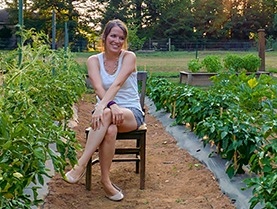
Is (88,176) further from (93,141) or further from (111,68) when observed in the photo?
(111,68)

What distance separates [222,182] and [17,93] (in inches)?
66.0

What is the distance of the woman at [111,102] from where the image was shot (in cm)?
309

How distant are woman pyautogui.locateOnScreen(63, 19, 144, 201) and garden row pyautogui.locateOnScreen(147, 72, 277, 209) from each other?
0.63m

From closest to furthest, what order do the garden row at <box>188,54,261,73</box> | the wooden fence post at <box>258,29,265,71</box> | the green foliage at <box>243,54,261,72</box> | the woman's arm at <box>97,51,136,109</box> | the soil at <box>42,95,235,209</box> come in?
the soil at <box>42,95,235,209</box> < the woman's arm at <box>97,51,136,109</box> < the garden row at <box>188,54,261,73</box> < the green foliage at <box>243,54,261,72</box> < the wooden fence post at <box>258,29,265,71</box>

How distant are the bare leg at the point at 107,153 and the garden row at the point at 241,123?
28.9 inches

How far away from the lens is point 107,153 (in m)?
3.12

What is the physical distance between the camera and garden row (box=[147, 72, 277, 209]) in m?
2.55

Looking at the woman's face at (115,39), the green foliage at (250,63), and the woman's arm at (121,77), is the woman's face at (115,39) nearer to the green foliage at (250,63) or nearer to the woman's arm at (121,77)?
the woman's arm at (121,77)

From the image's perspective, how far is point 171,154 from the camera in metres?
4.50

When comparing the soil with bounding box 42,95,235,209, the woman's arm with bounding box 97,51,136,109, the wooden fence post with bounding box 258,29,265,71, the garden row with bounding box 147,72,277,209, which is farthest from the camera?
the wooden fence post with bounding box 258,29,265,71

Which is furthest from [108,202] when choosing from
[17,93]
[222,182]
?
[17,93]

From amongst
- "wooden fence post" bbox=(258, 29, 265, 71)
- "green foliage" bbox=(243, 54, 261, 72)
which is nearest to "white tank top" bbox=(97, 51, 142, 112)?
"green foliage" bbox=(243, 54, 261, 72)

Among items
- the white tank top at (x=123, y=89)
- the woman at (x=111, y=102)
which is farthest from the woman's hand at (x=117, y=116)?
the white tank top at (x=123, y=89)

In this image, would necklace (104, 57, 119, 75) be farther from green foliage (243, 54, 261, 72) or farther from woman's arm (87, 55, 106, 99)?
green foliage (243, 54, 261, 72)
